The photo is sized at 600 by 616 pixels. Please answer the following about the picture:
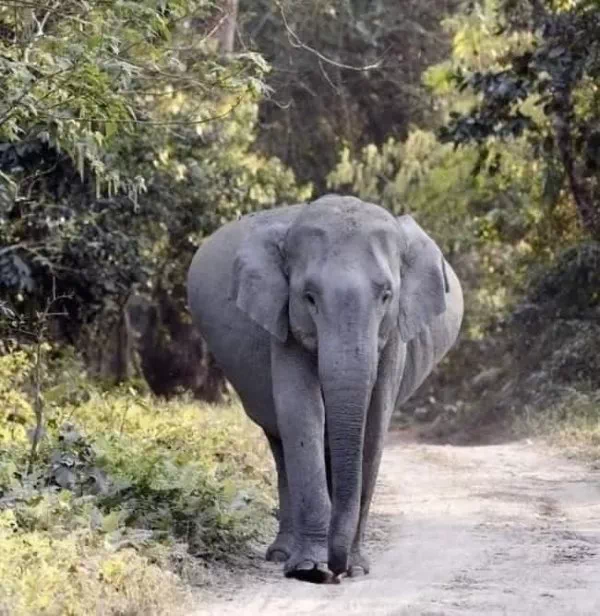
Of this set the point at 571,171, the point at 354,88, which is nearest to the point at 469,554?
the point at 571,171

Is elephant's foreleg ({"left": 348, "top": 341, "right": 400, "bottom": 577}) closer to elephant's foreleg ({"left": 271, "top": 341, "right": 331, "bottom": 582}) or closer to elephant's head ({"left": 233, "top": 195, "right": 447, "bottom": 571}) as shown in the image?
elephant's head ({"left": 233, "top": 195, "right": 447, "bottom": 571})

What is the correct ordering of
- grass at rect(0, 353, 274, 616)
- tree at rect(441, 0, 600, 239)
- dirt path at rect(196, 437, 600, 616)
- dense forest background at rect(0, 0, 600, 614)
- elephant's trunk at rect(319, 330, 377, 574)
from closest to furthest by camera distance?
grass at rect(0, 353, 274, 616)
dirt path at rect(196, 437, 600, 616)
elephant's trunk at rect(319, 330, 377, 574)
dense forest background at rect(0, 0, 600, 614)
tree at rect(441, 0, 600, 239)

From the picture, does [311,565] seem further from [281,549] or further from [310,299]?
[310,299]

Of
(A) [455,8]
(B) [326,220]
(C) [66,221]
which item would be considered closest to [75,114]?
(B) [326,220]

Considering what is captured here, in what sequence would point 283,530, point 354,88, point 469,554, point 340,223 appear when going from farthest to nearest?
point 354,88 → point 283,530 → point 469,554 → point 340,223

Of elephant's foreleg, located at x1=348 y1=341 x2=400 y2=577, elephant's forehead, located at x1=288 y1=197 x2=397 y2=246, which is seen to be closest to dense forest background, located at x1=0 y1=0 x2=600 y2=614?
elephant's foreleg, located at x1=348 y1=341 x2=400 y2=577

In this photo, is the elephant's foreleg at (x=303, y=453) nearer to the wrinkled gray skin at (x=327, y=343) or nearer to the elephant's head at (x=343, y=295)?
the wrinkled gray skin at (x=327, y=343)

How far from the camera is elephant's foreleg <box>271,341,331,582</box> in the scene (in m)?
9.16

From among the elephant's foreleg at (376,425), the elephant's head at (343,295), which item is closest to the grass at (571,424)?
the elephant's foreleg at (376,425)

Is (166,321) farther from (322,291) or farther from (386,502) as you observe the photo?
(322,291)

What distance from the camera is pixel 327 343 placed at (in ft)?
29.3

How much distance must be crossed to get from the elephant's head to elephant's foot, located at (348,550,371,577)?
420 millimetres

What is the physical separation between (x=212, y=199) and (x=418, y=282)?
12724 millimetres

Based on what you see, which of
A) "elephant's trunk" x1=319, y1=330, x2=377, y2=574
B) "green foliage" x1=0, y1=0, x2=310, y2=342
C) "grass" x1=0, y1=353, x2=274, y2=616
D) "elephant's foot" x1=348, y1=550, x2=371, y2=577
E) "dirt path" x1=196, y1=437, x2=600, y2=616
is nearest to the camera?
"grass" x1=0, y1=353, x2=274, y2=616
